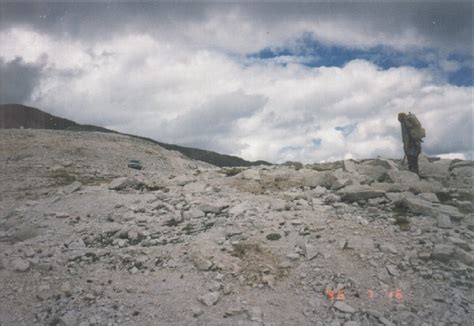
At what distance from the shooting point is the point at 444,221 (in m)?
8.20

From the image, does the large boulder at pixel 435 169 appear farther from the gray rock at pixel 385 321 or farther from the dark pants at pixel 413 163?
the gray rock at pixel 385 321

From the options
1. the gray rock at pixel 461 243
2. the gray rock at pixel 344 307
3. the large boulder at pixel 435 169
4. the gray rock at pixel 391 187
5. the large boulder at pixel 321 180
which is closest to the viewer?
the gray rock at pixel 344 307

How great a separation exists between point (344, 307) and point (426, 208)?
14.1ft

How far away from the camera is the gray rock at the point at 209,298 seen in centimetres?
615

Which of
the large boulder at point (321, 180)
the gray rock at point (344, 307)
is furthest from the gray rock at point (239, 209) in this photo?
the gray rock at point (344, 307)

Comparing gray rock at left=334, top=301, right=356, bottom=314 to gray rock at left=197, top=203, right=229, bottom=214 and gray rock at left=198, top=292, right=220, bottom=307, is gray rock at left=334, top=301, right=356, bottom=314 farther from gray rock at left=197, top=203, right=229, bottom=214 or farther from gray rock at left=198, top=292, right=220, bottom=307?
gray rock at left=197, top=203, right=229, bottom=214

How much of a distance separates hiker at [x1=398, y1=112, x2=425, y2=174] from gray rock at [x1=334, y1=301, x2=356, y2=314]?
895cm

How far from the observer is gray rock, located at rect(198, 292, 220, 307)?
20.2 ft

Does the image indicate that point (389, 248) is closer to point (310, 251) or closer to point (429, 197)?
point (310, 251)

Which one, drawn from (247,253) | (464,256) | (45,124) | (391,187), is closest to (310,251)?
(247,253)

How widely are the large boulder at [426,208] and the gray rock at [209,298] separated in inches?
223

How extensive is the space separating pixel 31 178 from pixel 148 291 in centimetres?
1243

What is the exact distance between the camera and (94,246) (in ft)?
28.1
